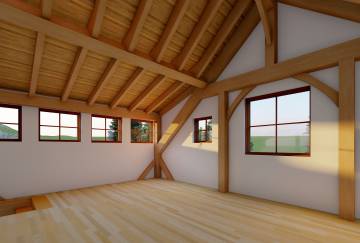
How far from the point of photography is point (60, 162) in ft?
18.1

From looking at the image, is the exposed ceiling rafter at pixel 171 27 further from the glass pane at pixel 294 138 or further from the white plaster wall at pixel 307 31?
the glass pane at pixel 294 138

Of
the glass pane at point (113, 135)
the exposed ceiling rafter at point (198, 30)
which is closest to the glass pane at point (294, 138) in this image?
the exposed ceiling rafter at point (198, 30)

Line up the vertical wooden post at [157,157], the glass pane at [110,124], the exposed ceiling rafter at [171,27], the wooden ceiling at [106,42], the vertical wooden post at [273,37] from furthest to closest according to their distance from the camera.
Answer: the vertical wooden post at [157,157], the glass pane at [110,124], the vertical wooden post at [273,37], the exposed ceiling rafter at [171,27], the wooden ceiling at [106,42]

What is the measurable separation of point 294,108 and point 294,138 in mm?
652

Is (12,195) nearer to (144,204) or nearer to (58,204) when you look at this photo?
(58,204)

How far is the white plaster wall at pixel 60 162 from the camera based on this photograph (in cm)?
480

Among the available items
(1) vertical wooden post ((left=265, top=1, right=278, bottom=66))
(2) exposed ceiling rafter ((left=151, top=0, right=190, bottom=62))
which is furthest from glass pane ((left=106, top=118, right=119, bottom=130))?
(1) vertical wooden post ((left=265, top=1, right=278, bottom=66))

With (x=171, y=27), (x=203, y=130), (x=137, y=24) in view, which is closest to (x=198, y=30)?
(x=171, y=27)

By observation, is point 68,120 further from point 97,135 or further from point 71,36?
point 71,36

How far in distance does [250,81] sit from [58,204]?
16.8 ft

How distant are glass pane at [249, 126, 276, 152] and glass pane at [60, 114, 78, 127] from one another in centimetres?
504

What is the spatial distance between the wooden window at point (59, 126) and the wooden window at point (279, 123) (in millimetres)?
4920

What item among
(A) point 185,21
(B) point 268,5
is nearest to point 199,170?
(A) point 185,21

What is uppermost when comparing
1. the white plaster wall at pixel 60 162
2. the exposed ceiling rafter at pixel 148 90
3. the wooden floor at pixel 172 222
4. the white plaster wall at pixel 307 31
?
the white plaster wall at pixel 307 31
